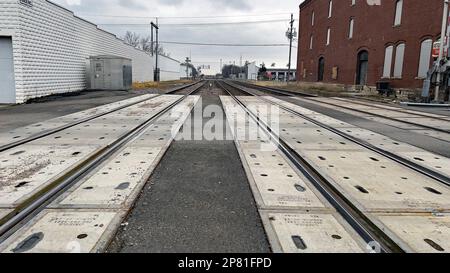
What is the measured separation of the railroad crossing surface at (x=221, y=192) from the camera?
3.34 m

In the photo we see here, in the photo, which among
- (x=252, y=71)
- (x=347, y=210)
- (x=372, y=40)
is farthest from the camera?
(x=252, y=71)

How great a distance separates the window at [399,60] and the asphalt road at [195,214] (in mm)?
28743

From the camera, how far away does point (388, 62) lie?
105 feet

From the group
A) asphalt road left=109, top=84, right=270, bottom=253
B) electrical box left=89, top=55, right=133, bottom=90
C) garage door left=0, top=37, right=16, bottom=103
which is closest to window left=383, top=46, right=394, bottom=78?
electrical box left=89, top=55, right=133, bottom=90

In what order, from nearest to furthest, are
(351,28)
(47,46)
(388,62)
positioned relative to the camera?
(47,46) → (388,62) → (351,28)

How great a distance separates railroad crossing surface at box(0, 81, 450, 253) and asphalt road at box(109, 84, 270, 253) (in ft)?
0.04

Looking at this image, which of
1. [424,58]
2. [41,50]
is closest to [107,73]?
[41,50]

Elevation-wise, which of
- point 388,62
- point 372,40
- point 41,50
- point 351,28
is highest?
point 351,28

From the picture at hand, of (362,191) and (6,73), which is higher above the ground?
(6,73)

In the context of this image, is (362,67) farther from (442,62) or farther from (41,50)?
(41,50)

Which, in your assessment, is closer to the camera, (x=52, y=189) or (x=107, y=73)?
(x=52, y=189)

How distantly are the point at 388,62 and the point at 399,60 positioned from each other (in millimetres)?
1660
